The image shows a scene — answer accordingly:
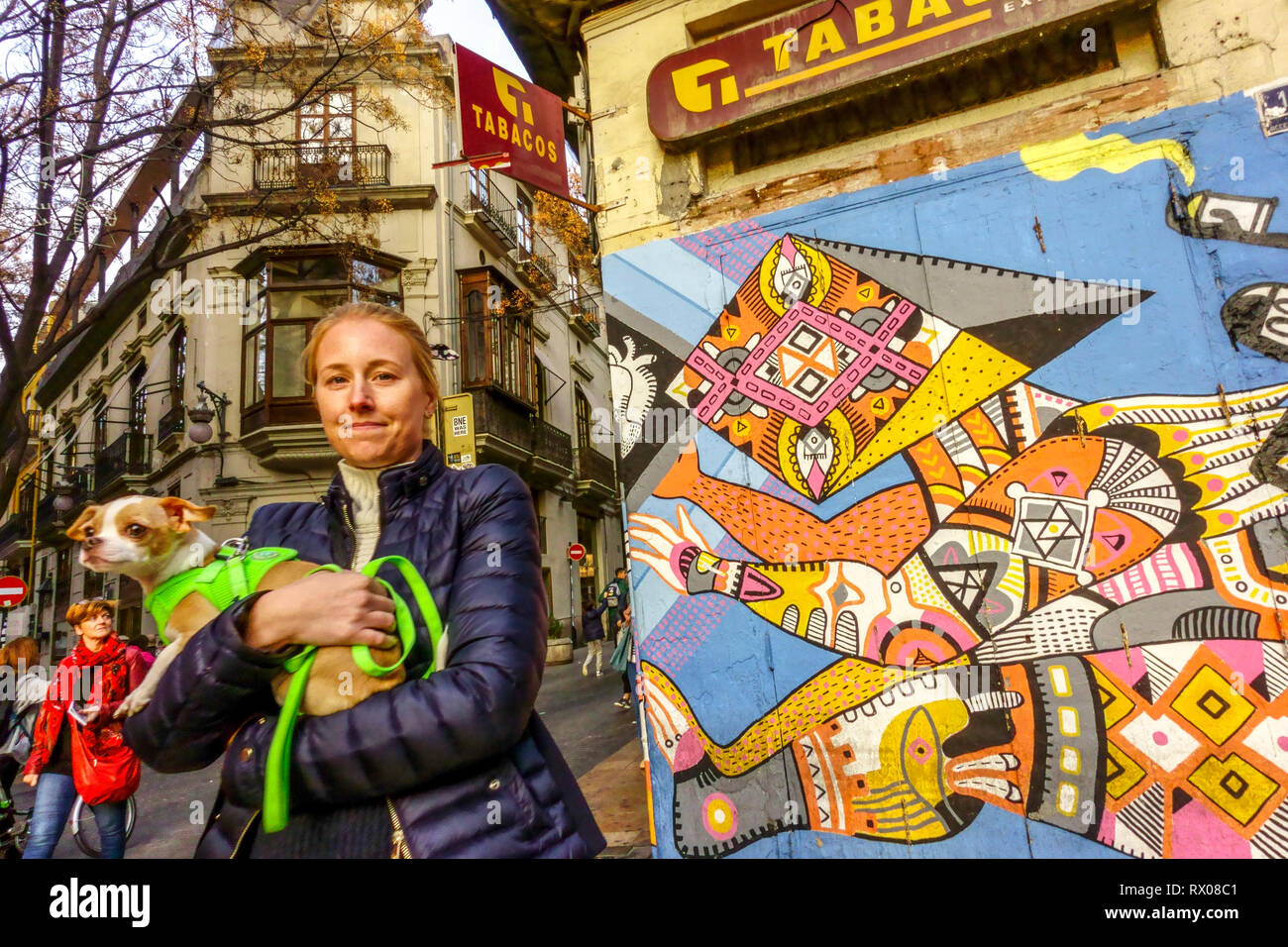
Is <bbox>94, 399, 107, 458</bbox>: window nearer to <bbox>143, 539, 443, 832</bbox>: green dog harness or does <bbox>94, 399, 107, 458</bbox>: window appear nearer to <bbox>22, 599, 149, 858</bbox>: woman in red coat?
<bbox>22, 599, 149, 858</bbox>: woman in red coat

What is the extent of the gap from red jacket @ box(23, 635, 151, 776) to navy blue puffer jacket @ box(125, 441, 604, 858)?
0.64 m

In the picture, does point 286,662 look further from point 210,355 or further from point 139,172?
point 139,172

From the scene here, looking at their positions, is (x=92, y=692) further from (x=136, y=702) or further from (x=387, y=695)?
(x=387, y=695)

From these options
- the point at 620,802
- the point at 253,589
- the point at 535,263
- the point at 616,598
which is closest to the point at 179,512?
the point at 253,589

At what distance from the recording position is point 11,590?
319cm

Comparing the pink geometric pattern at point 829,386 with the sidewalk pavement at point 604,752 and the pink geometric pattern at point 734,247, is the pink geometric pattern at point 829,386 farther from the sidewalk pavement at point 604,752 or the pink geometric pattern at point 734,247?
the sidewalk pavement at point 604,752

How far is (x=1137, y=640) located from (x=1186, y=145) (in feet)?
8.88

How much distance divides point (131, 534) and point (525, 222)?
15954mm

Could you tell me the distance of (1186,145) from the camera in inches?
135

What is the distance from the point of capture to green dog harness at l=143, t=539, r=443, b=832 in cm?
149

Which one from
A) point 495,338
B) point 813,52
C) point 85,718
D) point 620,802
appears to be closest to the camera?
point 85,718

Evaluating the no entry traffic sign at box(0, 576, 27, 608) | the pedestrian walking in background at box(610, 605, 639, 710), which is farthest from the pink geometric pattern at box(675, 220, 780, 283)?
the pedestrian walking in background at box(610, 605, 639, 710)
